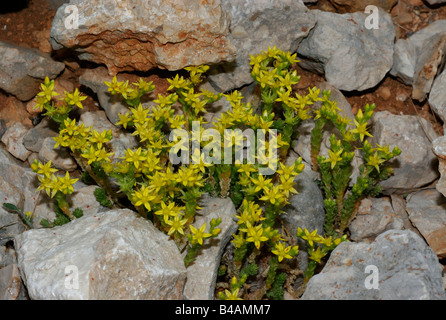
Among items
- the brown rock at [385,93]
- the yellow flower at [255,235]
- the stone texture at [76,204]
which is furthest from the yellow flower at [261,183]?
the brown rock at [385,93]

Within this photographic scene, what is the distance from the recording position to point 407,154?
6164mm

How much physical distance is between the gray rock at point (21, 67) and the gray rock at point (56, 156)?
74 cm

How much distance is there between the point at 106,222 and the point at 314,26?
325cm

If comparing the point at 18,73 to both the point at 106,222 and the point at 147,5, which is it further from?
the point at 106,222

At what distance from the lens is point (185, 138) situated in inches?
217

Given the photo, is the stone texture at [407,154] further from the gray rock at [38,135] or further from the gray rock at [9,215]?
the gray rock at [9,215]

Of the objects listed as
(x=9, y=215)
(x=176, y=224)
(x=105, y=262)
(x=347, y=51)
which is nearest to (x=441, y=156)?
(x=347, y=51)

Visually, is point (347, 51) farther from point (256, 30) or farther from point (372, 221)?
point (372, 221)

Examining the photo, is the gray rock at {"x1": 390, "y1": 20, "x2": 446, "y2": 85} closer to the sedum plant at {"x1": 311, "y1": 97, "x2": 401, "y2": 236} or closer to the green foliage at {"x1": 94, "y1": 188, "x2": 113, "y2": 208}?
the sedum plant at {"x1": 311, "y1": 97, "x2": 401, "y2": 236}

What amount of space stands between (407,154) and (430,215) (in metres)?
0.69

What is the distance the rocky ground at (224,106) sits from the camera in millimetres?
5086
